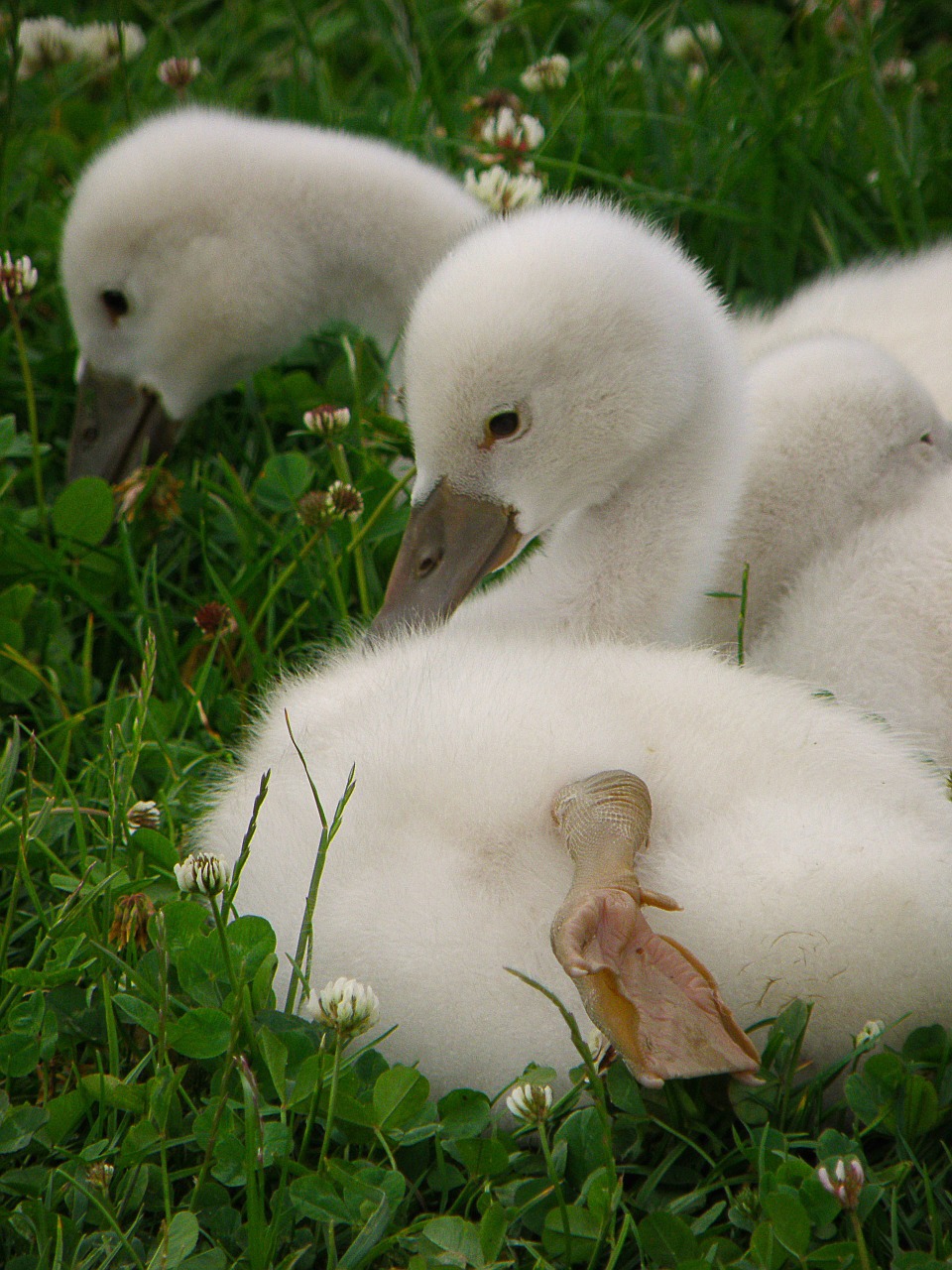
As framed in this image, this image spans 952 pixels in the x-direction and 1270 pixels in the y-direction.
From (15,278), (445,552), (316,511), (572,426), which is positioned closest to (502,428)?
(572,426)

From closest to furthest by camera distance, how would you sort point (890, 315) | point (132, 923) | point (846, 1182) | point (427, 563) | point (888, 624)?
point (846, 1182) < point (132, 923) < point (888, 624) < point (427, 563) < point (890, 315)

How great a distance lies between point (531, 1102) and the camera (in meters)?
1.70

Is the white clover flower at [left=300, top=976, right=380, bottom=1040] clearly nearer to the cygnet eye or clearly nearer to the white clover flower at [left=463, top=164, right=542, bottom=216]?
the cygnet eye

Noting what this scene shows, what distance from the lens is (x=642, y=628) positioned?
252 cm

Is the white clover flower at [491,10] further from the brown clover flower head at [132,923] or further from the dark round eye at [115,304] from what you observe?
the brown clover flower head at [132,923]

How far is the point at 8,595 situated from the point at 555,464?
1.13m

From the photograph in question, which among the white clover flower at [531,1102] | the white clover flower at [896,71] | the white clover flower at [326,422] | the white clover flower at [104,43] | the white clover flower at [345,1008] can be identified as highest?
the white clover flower at [896,71]

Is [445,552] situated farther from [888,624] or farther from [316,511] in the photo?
[888,624]

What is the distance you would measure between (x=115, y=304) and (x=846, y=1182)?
8.46 feet

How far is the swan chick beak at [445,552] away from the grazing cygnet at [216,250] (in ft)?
3.15

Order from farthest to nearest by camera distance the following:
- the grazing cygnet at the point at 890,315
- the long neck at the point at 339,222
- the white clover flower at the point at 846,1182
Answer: the long neck at the point at 339,222 → the grazing cygnet at the point at 890,315 → the white clover flower at the point at 846,1182

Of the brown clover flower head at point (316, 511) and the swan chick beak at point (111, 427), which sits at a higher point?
the brown clover flower head at point (316, 511)

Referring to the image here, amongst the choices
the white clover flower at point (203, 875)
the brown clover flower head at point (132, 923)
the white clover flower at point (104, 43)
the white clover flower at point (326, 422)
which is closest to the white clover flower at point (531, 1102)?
the white clover flower at point (203, 875)

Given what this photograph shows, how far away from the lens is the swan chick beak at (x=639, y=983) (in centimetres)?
171
